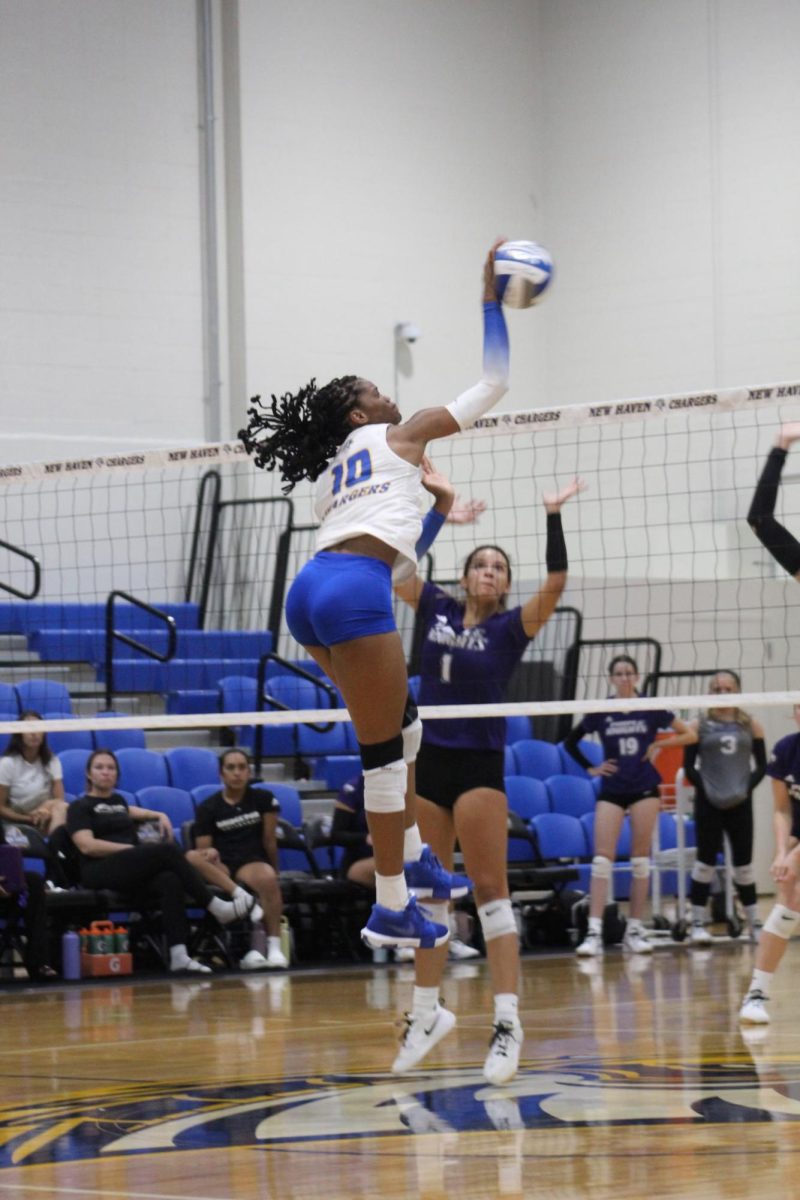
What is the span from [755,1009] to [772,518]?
204cm

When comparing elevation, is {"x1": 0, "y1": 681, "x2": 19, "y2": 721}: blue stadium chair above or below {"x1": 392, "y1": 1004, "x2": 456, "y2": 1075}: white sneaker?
above

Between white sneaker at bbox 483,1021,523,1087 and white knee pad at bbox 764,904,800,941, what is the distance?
219cm

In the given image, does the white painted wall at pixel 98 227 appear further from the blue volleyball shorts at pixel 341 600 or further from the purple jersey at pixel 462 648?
the blue volleyball shorts at pixel 341 600

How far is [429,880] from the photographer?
5551 millimetres

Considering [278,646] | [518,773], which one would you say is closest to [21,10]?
[278,646]

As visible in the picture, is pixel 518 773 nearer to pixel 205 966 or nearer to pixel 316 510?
pixel 205 966

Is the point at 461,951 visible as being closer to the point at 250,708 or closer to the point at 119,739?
the point at 250,708

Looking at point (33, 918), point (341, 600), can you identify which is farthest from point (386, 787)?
point (33, 918)

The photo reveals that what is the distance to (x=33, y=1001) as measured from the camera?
360 inches

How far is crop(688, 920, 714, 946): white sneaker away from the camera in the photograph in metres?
12.0

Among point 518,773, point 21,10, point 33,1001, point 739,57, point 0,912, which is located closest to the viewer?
point 33,1001

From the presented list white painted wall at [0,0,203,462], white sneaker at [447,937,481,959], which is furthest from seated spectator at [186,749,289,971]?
white painted wall at [0,0,203,462]

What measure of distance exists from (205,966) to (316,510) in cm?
587

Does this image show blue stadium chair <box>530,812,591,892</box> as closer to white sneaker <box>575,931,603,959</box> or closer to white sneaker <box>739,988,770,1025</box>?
white sneaker <box>575,931,603,959</box>
